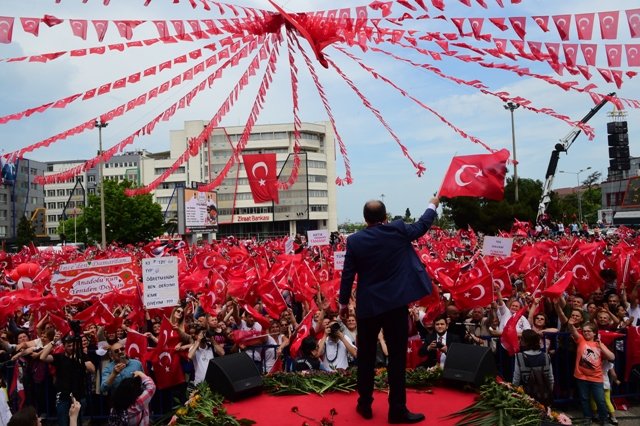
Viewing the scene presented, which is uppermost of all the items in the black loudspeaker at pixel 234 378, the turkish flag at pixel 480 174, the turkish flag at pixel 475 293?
the turkish flag at pixel 480 174

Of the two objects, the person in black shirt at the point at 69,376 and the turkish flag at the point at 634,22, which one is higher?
the turkish flag at the point at 634,22

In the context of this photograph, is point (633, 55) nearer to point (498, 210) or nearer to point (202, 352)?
point (202, 352)

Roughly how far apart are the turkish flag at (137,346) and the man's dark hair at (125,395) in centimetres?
160

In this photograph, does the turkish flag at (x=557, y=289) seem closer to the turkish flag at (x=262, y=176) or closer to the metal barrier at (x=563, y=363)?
the metal barrier at (x=563, y=363)

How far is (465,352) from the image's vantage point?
5.97m

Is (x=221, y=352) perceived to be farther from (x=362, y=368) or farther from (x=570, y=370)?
(x=570, y=370)

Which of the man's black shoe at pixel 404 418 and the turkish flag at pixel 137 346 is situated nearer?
the man's black shoe at pixel 404 418

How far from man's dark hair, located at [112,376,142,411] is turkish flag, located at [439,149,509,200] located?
4321 mm

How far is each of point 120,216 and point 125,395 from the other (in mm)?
56149

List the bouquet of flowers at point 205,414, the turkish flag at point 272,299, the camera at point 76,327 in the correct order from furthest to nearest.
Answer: the turkish flag at point 272,299 → the camera at point 76,327 → the bouquet of flowers at point 205,414

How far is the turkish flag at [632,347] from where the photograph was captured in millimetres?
8602

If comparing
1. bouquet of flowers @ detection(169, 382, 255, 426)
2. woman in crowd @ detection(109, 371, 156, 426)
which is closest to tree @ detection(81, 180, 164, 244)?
woman in crowd @ detection(109, 371, 156, 426)

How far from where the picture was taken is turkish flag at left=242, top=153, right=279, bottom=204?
20042 mm

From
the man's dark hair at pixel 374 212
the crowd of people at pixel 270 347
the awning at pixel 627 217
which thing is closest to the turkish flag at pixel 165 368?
the crowd of people at pixel 270 347
